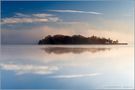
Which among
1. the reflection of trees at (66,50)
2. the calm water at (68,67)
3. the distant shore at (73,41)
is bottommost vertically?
the calm water at (68,67)

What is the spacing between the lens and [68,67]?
7.10ft

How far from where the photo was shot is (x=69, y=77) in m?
2.15

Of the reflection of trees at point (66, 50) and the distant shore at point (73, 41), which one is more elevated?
the distant shore at point (73, 41)

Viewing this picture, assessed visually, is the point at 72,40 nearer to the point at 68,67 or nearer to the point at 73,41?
the point at 73,41

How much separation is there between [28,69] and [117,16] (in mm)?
711

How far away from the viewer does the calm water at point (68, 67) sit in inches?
84.0

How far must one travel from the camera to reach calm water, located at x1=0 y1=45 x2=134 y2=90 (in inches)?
84.0

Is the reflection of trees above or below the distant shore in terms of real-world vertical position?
below

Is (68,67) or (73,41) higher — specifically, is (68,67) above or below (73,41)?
below

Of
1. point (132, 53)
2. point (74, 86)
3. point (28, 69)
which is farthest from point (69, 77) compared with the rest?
point (132, 53)

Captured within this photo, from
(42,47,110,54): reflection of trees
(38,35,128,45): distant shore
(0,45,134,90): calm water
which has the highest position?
(38,35,128,45): distant shore

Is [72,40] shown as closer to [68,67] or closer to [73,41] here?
[73,41]

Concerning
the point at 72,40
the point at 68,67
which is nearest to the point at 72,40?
the point at 72,40

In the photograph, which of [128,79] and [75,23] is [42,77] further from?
[128,79]
